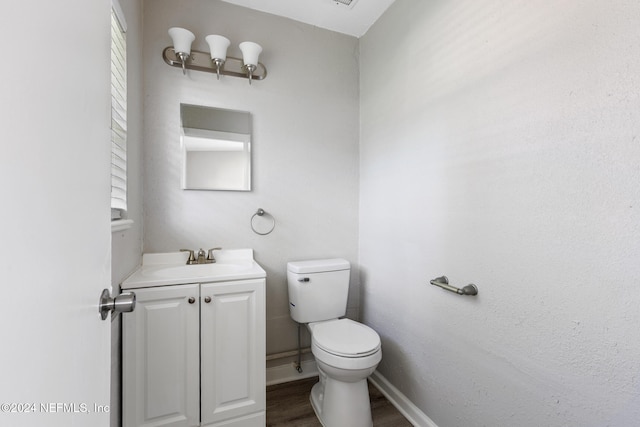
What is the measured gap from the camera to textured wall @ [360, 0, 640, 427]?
0.79 meters

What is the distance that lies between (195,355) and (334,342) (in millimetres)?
703

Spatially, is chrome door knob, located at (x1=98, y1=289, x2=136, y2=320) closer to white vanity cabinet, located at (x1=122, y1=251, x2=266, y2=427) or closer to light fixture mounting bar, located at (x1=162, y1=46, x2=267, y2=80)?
white vanity cabinet, located at (x1=122, y1=251, x2=266, y2=427)

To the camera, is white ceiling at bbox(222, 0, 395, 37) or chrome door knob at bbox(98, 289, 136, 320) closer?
chrome door knob at bbox(98, 289, 136, 320)

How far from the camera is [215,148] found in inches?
69.6

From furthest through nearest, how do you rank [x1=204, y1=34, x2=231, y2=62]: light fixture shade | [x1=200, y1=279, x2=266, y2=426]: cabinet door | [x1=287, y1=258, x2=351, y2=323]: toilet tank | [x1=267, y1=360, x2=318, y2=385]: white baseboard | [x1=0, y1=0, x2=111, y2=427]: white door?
[x1=267, y1=360, x2=318, y2=385]: white baseboard → [x1=287, y1=258, x2=351, y2=323]: toilet tank → [x1=204, y1=34, x2=231, y2=62]: light fixture shade → [x1=200, y1=279, x2=266, y2=426]: cabinet door → [x1=0, y1=0, x2=111, y2=427]: white door

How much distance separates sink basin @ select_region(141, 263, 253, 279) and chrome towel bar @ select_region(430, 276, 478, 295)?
3.38 ft

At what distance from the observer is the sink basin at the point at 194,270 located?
144 cm

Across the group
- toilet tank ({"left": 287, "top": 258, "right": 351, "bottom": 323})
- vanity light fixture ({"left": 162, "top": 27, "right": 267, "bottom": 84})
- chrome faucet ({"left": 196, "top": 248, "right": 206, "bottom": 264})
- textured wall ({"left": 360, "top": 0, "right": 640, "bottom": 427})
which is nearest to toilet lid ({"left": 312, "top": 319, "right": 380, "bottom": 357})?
toilet tank ({"left": 287, "top": 258, "right": 351, "bottom": 323})

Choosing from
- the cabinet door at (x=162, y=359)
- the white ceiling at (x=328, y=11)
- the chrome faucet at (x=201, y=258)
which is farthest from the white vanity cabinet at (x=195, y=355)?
the white ceiling at (x=328, y=11)

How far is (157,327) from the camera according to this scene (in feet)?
4.15

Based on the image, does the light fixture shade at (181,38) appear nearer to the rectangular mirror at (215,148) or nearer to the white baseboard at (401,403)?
the rectangular mirror at (215,148)

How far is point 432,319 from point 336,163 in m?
1.24

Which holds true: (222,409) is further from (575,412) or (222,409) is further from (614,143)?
(614,143)

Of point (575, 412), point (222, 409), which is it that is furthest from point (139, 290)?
point (575, 412)
